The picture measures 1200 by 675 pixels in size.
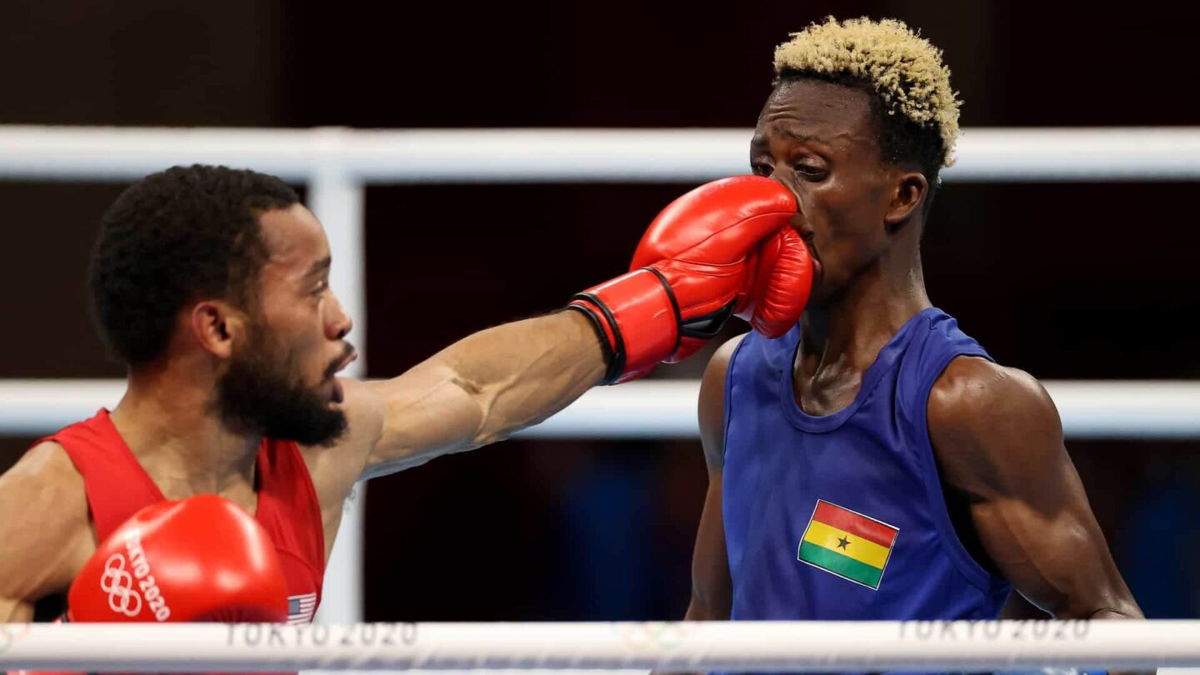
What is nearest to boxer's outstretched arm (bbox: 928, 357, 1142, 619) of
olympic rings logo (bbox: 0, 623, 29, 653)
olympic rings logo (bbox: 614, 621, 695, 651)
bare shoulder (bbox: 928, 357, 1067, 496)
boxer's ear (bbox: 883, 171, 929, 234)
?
bare shoulder (bbox: 928, 357, 1067, 496)

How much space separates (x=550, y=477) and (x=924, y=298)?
2024 mm

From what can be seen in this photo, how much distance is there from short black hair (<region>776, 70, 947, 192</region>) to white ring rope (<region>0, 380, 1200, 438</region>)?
706mm

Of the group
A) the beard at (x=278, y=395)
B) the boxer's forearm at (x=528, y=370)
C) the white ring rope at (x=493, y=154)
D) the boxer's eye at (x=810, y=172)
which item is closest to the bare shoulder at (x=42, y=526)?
the beard at (x=278, y=395)

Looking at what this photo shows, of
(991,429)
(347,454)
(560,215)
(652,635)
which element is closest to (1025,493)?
(991,429)

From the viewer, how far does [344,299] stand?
107 inches

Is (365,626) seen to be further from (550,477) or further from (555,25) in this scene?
(555,25)

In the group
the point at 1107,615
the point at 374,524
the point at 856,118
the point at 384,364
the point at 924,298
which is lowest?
the point at 374,524

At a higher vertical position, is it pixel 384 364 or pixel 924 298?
pixel 924 298

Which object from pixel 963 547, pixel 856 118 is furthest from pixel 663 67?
pixel 963 547

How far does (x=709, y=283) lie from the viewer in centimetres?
205

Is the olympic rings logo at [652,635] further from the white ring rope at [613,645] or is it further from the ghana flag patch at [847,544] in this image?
the ghana flag patch at [847,544]

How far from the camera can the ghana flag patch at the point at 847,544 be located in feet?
6.39

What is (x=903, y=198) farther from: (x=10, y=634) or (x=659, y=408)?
(x=10, y=634)

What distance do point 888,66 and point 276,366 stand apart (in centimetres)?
88
